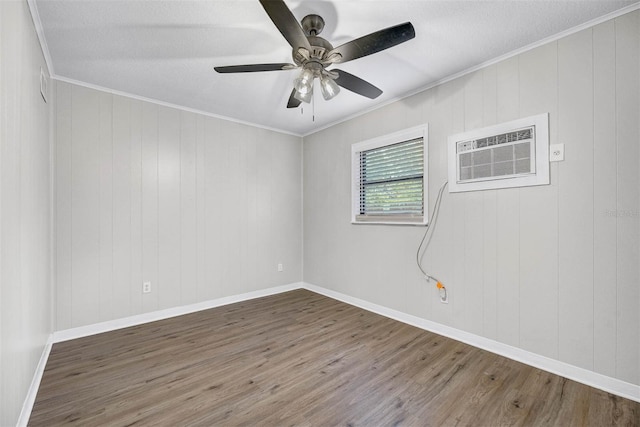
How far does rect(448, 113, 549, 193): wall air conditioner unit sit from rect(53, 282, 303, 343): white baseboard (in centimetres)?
294

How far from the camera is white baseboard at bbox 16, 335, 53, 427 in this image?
5.24ft

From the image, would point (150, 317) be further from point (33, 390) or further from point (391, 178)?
point (391, 178)

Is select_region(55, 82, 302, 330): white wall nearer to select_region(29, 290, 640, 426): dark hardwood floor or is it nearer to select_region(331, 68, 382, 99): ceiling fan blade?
select_region(29, 290, 640, 426): dark hardwood floor

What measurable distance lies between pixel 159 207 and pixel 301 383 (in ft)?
8.18

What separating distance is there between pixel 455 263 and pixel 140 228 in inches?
132

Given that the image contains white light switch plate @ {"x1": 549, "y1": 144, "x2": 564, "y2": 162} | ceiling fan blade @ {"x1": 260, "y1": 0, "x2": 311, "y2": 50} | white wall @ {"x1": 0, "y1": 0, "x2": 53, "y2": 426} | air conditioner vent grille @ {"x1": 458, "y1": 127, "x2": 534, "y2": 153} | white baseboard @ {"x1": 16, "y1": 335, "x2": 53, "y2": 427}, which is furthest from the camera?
air conditioner vent grille @ {"x1": 458, "y1": 127, "x2": 534, "y2": 153}

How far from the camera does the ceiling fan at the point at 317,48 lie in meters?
1.49

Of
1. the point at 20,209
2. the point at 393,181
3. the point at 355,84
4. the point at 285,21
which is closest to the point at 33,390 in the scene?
the point at 20,209

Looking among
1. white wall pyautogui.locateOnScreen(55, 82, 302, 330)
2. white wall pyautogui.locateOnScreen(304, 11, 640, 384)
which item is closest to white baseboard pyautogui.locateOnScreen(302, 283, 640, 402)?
white wall pyautogui.locateOnScreen(304, 11, 640, 384)

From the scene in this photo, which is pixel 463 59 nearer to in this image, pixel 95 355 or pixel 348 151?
pixel 348 151

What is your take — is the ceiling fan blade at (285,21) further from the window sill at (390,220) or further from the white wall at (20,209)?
the window sill at (390,220)

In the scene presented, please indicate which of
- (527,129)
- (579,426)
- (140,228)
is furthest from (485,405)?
(140,228)

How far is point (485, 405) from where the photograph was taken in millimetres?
1758

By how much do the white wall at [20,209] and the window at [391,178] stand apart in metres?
3.01
